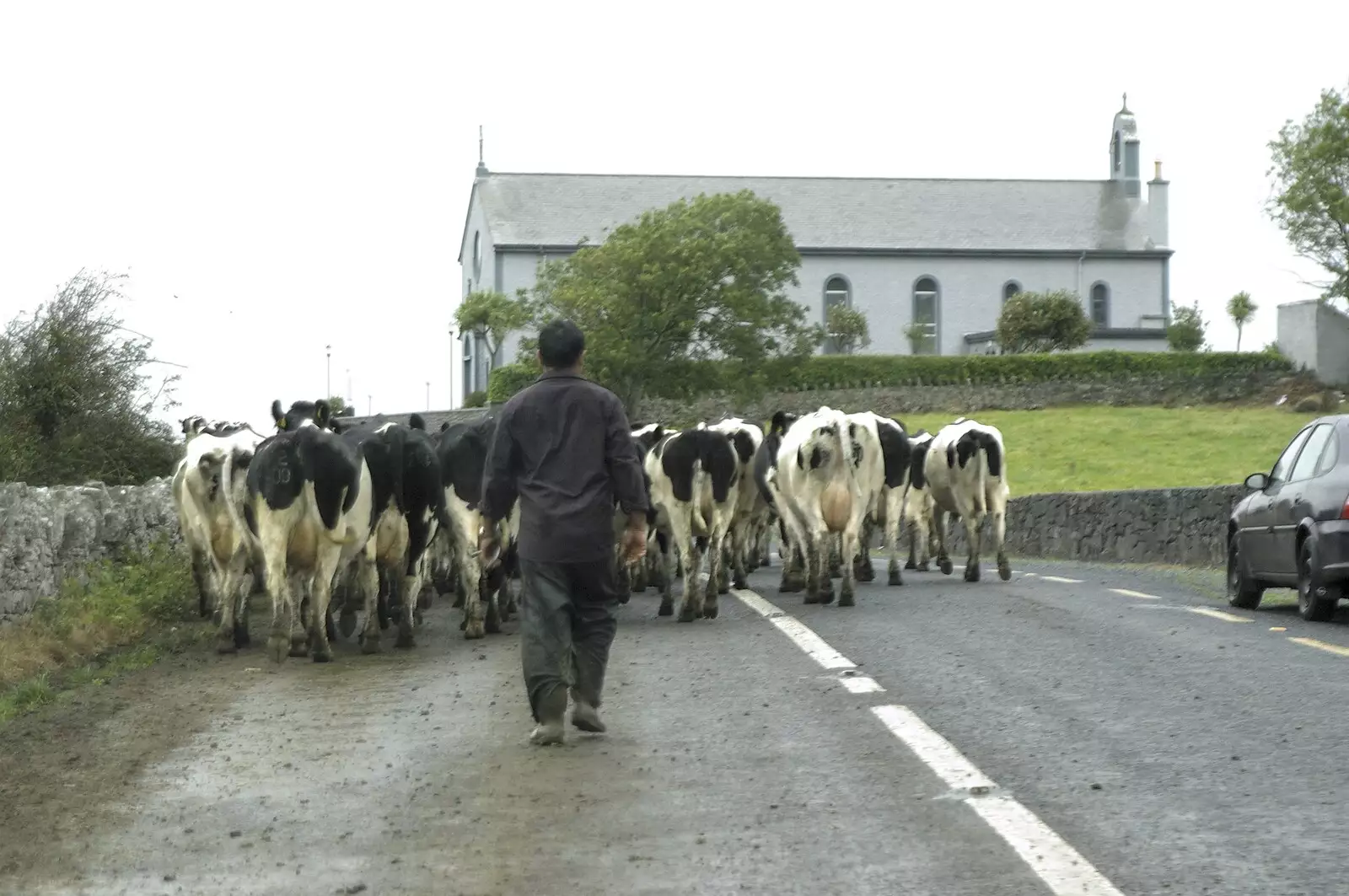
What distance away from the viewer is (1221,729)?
8961 mm

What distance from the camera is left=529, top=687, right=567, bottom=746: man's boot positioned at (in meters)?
9.02

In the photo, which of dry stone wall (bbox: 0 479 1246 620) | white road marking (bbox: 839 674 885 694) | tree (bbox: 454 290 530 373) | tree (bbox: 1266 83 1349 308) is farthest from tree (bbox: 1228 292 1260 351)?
white road marking (bbox: 839 674 885 694)

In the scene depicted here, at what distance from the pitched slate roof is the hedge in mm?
17461

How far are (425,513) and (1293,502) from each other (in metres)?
7.25

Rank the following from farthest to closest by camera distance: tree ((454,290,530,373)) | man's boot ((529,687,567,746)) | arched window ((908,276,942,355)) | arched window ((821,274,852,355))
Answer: arched window ((821,274,852,355)), arched window ((908,276,942,355)), tree ((454,290,530,373)), man's boot ((529,687,567,746))

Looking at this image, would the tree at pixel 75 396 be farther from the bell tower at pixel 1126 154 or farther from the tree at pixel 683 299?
the bell tower at pixel 1126 154

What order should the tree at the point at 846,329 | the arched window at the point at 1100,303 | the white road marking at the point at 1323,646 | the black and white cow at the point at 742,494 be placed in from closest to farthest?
the white road marking at the point at 1323,646 → the black and white cow at the point at 742,494 → the tree at the point at 846,329 → the arched window at the point at 1100,303

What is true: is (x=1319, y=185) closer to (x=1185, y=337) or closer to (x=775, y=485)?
(x=1185, y=337)

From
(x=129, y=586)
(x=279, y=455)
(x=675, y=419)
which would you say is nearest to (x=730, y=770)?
(x=279, y=455)

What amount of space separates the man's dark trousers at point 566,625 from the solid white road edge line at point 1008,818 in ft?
4.78

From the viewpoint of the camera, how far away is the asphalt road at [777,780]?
20.5ft

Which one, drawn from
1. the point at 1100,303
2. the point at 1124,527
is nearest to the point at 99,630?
the point at 1124,527

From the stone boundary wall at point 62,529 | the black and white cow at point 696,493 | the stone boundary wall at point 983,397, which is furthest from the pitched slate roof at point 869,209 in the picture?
the black and white cow at point 696,493

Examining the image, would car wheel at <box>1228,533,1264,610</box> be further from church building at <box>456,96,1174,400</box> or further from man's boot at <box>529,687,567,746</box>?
church building at <box>456,96,1174,400</box>
